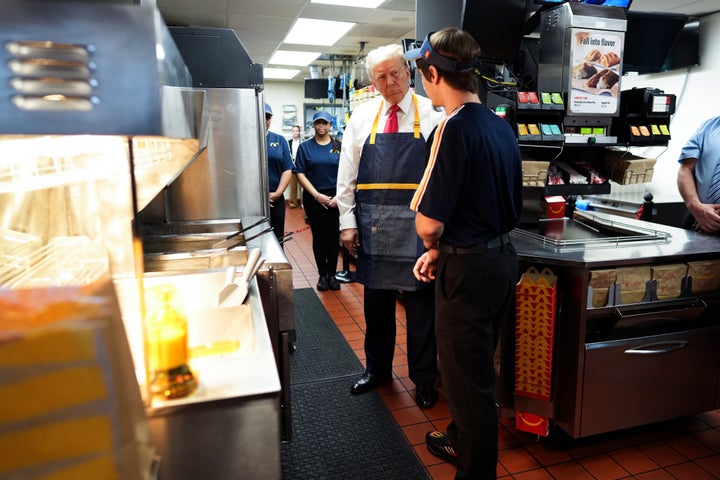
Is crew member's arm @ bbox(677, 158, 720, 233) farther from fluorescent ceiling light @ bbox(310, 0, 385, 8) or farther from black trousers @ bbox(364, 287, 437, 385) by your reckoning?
fluorescent ceiling light @ bbox(310, 0, 385, 8)

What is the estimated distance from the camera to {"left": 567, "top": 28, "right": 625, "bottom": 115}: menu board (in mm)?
2613

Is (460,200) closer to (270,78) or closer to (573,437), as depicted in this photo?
(573,437)

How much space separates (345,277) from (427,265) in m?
3.18

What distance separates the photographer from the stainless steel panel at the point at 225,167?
3.00 meters

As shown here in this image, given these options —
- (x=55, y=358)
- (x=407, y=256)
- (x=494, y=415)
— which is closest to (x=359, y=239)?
(x=407, y=256)

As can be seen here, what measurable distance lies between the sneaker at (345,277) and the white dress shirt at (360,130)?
2.42 m

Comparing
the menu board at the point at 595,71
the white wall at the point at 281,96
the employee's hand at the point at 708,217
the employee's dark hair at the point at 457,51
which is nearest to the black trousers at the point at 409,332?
the employee's dark hair at the point at 457,51

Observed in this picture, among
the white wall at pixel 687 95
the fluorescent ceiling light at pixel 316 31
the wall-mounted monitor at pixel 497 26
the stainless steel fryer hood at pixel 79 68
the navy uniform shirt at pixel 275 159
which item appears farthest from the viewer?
the fluorescent ceiling light at pixel 316 31

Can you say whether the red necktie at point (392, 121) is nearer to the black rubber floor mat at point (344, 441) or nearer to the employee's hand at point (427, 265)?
the employee's hand at point (427, 265)

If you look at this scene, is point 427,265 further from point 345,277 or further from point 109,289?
point 345,277

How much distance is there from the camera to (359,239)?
272cm

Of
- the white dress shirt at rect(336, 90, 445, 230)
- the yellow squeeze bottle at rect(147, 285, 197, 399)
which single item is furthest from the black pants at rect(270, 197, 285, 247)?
the yellow squeeze bottle at rect(147, 285, 197, 399)

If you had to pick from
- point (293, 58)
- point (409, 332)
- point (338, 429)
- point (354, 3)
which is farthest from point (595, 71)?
point (293, 58)

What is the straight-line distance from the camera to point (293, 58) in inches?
383
